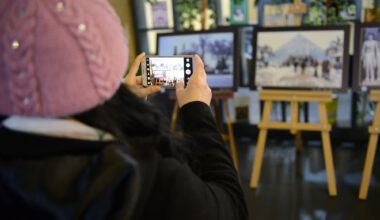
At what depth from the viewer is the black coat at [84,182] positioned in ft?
1.88

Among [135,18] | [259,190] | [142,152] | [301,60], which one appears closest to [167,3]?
[135,18]

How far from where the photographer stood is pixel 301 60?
8.80 feet

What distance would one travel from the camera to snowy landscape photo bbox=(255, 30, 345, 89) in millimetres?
2602

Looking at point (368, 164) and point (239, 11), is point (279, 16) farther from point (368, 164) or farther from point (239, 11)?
point (368, 164)

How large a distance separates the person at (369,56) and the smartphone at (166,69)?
176 cm

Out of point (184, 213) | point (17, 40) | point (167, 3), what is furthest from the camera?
point (167, 3)

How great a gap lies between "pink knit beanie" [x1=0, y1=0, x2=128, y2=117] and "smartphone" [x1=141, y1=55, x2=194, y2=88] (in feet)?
2.06

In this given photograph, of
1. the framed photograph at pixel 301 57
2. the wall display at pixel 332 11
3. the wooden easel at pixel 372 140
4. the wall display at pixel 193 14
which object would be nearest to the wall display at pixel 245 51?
the wall display at pixel 193 14

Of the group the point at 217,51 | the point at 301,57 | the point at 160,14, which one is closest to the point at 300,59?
the point at 301,57

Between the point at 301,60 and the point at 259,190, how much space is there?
95cm

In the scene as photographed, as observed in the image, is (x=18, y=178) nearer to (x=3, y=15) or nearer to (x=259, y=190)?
(x=3, y=15)

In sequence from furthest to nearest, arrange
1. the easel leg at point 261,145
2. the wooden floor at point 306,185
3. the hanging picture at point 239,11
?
1. the hanging picture at point 239,11
2. the easel leg at point 261,145
3. the wooden floor at point 306,185

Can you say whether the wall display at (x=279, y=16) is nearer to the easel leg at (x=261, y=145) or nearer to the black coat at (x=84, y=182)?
the easel leg at (x=261, y=145)

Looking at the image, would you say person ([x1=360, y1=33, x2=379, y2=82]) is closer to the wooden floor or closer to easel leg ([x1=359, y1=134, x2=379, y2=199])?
easel leg ([x1=359, y1=134, x2=379, y2=199])
